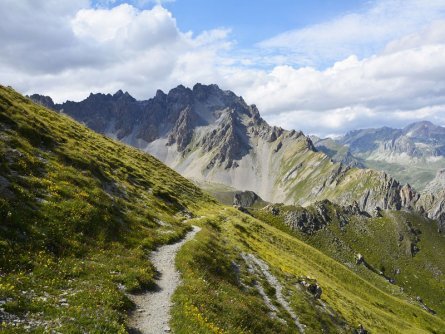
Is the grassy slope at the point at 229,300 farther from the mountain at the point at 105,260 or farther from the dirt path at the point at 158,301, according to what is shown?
the dirt path at the point at 158,301

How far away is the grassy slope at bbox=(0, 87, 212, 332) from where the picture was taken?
20984mm

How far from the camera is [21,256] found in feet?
78.8

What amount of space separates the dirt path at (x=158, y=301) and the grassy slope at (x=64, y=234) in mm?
1012

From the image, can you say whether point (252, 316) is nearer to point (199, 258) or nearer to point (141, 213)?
point (199, 258)

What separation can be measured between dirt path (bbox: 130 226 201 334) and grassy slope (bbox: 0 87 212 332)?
1012 millimetres

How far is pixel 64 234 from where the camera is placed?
2989 centimetres

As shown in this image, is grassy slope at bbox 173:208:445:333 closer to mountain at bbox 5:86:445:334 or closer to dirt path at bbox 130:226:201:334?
mountain at bbox 5:86:445:334

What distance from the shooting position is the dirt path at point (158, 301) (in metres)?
23.3

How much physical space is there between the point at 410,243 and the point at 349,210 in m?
31.5

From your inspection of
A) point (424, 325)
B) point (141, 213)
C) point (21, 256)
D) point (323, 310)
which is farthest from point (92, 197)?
point (424, 325)

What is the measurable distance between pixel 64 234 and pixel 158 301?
9250 millimetres

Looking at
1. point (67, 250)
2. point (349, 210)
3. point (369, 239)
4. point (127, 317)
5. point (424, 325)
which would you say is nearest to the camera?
point (127, 317)

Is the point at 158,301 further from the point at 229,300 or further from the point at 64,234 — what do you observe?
the point at 64,234

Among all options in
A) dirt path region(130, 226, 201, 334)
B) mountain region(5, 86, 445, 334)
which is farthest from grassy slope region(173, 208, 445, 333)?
dirt path region(130, 226, 201, 334)
